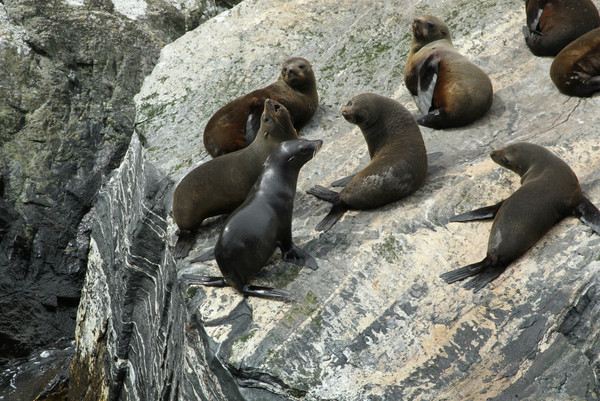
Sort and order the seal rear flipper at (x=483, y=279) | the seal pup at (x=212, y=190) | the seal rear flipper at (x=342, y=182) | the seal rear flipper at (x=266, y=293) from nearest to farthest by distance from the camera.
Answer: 1. the seal rear flipper at (x=483, y=279)
2. the seal rear flipper at (x=266, y=293)
3. the seal pup at (x=212, y=190)
4. the seal rear flipper at (x=342, y=182)

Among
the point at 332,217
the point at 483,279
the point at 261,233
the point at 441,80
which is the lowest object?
the point at 483,279

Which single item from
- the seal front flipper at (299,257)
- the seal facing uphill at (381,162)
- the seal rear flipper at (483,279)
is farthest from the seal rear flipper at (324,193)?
the seal rear flipper at (483,279)

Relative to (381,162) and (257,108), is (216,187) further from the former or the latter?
(257,108)

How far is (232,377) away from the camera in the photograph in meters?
5.08

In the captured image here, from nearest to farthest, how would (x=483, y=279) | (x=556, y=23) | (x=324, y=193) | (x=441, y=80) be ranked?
1. (x=483, y=279)
2. (x=324, y=193)
3. (x=441, y=80)
4. (x=556, y=23)

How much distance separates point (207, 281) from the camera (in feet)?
18.6

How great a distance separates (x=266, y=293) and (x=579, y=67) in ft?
11.0

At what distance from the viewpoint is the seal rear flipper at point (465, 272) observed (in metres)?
5.30

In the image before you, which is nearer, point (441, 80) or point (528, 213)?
point (528, 213)

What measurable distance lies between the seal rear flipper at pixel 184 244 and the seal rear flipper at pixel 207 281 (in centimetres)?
44

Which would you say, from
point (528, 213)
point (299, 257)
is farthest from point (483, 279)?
point (299, 257)

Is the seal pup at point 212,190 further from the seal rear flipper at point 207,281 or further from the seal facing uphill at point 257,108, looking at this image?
the seal facing uphill at point 257,108

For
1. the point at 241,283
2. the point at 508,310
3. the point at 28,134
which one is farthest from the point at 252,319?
the point at 28,134

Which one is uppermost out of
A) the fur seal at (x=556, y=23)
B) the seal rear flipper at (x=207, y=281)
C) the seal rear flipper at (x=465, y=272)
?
the fur seal at (x=556, y=23)
